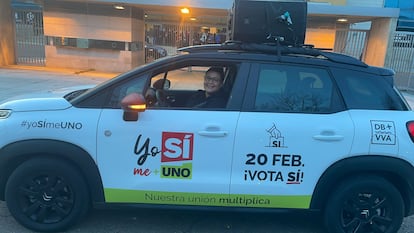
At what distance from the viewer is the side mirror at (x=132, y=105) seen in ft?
9.36

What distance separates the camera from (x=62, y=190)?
3.11 metres

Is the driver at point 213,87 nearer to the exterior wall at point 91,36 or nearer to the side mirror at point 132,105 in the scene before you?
the side mirror at point 132,105

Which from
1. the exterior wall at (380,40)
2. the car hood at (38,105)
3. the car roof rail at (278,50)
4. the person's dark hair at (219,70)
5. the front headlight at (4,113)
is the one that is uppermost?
the exterior wall at (380,40)

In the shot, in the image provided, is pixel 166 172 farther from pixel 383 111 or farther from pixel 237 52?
pixel 383 111

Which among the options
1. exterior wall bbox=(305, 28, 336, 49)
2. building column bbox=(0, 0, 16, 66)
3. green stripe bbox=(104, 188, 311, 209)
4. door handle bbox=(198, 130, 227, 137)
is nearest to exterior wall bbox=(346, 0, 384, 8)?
exterior wall bbox=(305, 28, 336, 49)

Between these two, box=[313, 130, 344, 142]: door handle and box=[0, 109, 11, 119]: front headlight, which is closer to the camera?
box=[313, 130, 344, 142]: door handle

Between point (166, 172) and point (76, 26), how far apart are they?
1326cm

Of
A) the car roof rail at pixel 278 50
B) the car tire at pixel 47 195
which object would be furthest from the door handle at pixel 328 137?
the car tire at pixel 47 195

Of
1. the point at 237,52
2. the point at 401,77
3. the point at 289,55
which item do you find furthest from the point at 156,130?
the point at 401,77

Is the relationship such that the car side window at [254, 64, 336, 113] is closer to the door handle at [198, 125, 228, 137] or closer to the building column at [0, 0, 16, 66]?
the door handle at [198, 125, 228, 137]

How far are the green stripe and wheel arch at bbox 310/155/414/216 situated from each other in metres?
0.14

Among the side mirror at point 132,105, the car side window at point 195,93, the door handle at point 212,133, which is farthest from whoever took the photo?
the car side window at point 195,93

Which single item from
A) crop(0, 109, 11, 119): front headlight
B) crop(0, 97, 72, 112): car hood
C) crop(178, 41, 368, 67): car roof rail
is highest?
crop(178, 41, 368, 67): car roof rail

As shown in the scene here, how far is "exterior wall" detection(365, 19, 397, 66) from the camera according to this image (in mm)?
13055
